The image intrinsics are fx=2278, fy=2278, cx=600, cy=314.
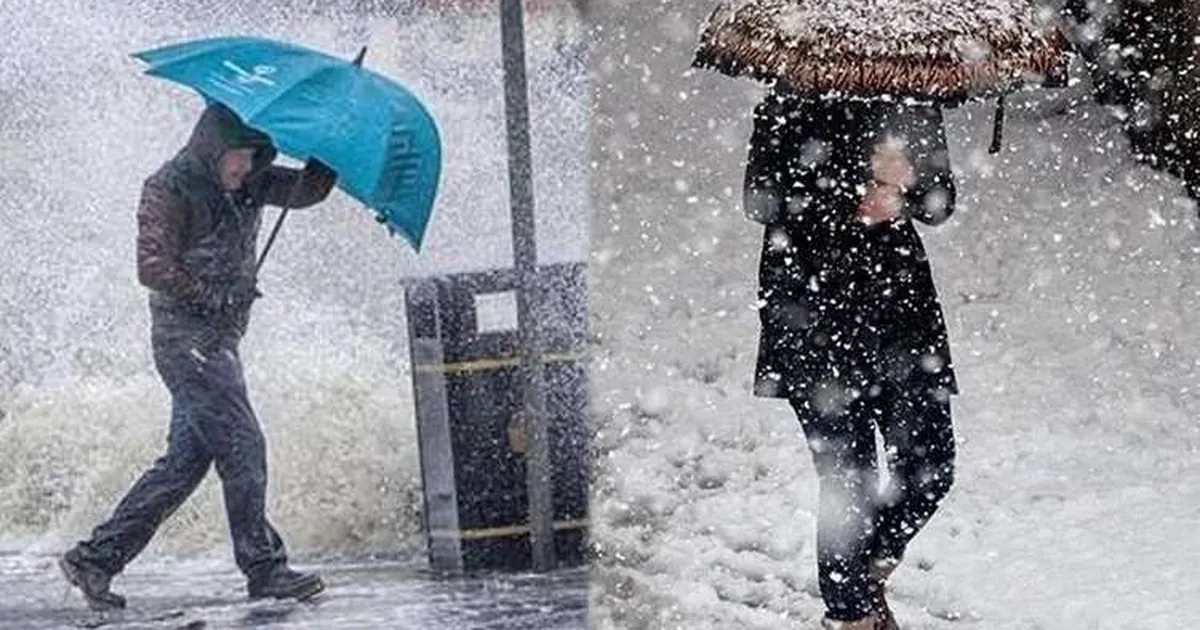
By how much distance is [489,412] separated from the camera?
315 centimetres

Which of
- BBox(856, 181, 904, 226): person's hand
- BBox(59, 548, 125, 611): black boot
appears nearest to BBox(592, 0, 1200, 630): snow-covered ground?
BBox(856, 181, 904, 226): person's hand

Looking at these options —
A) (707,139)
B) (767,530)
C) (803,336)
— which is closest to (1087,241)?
(707,139)

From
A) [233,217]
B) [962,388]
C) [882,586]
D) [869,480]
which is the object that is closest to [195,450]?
[233,217]

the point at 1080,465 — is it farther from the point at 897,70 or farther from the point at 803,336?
the point at 897,70

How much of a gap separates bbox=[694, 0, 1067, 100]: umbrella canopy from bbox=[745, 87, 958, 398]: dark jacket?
0.22 feet

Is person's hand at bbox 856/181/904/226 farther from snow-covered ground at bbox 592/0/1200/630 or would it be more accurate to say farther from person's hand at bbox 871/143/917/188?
snow-covered ground at bbox 592/0/1200/630

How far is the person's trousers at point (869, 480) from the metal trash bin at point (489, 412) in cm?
56

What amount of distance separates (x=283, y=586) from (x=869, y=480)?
99cm

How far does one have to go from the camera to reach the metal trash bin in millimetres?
3115

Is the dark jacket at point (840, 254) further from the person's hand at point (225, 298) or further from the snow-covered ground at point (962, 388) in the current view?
the person's hand at point (225, 298)

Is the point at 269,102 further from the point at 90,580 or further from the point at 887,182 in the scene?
the point at 887,182

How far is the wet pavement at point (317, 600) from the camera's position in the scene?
309cm

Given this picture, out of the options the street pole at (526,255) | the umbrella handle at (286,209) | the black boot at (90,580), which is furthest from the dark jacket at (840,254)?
the black boot at (90,580)

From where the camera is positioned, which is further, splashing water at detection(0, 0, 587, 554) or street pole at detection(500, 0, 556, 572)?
street pole at detection(500, 0, 556, 572)
